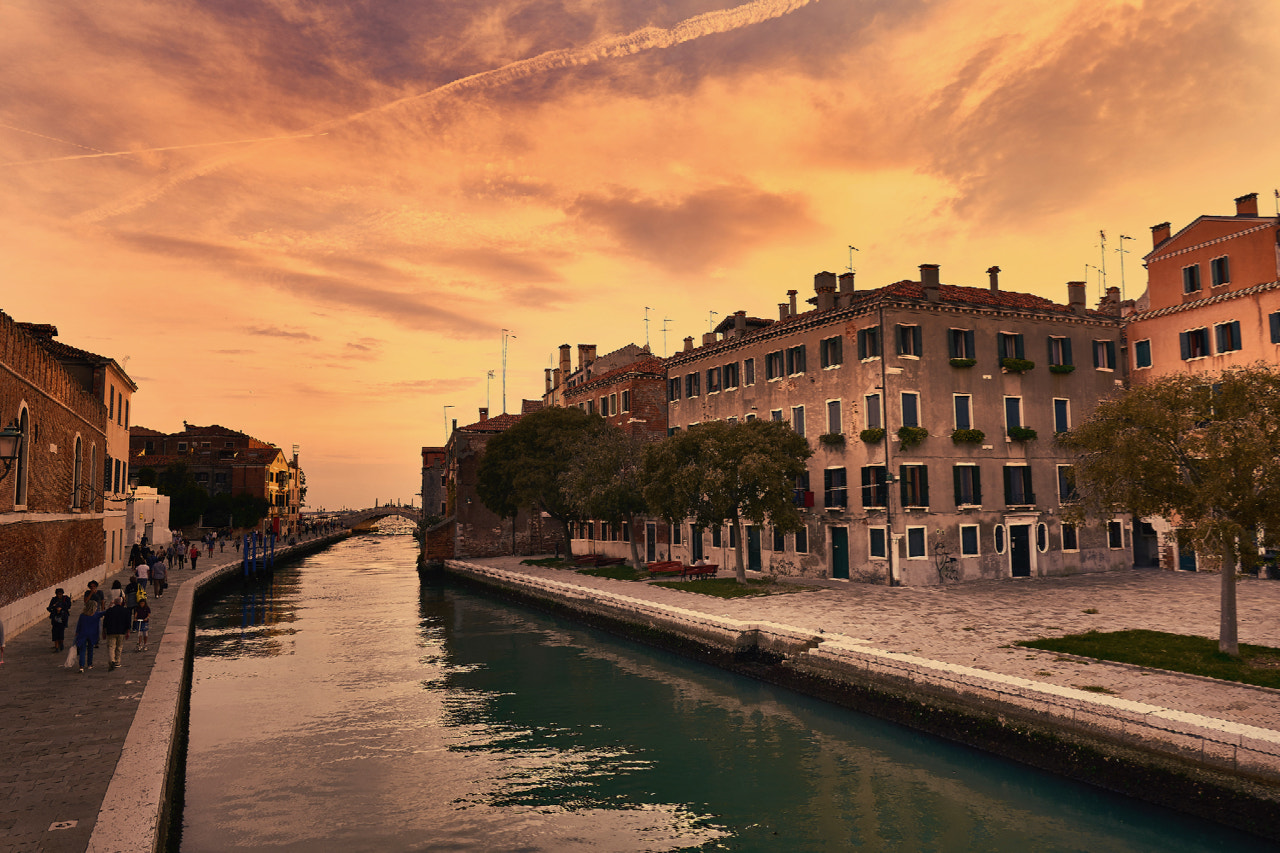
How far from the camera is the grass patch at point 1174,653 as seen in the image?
14914mm

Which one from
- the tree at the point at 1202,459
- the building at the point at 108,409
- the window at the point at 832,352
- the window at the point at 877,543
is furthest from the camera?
the building at the point at 108,409

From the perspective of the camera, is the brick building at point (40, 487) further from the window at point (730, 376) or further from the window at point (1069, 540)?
the window at point (1069, 540)

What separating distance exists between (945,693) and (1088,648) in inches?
171

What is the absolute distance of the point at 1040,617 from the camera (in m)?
22.6

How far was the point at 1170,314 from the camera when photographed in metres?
35.5

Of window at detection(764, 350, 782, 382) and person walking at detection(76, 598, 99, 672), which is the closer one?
person walking at detection(76, 598, 99, 672)

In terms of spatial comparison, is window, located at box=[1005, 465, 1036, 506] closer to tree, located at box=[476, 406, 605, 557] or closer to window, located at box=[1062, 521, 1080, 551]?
window, located at box=[1062, 521, 1080, 551]

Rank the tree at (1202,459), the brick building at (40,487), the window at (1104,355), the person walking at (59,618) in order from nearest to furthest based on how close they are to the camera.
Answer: the tree at (1202,459) < the person walking at (59,618) < the brick building at (40,487) < the window at (1104,355)

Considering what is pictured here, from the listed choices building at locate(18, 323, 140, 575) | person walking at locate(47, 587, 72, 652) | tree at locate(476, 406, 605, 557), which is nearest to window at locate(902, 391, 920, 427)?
tree at locate(476, 406, 605, 557)

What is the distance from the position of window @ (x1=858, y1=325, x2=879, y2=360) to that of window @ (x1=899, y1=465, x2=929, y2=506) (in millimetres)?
4662

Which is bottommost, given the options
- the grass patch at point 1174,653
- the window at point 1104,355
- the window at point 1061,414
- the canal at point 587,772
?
the canal at point 587,772

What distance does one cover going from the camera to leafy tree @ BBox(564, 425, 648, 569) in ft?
131

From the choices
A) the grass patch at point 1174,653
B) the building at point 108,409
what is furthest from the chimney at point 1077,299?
the building at point 108,409

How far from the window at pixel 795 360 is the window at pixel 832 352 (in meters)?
1.26
